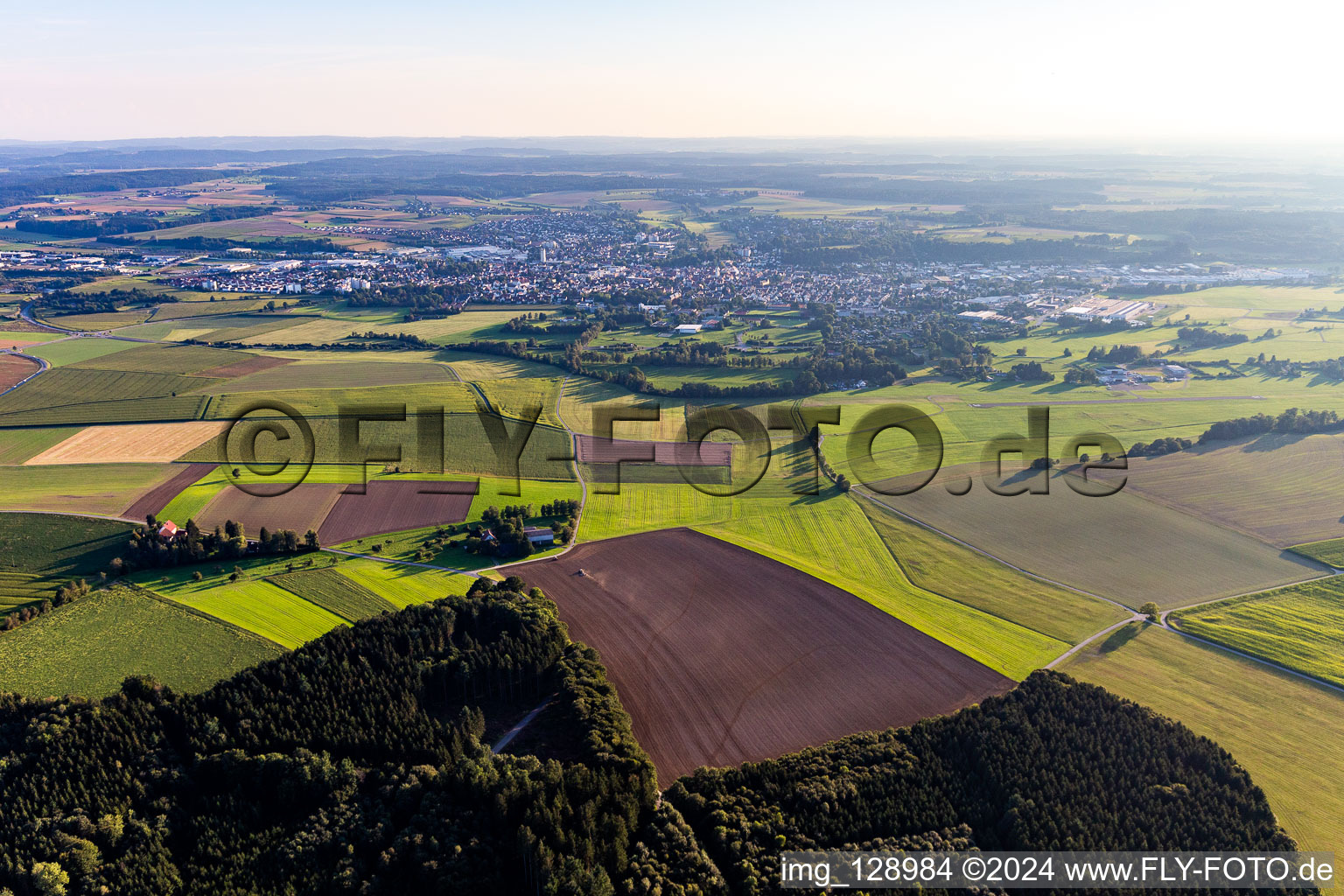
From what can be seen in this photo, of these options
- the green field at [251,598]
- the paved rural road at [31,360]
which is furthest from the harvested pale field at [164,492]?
the paved rural road at [31,360]

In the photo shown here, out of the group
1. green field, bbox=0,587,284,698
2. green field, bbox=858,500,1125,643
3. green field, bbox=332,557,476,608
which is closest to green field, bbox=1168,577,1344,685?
green field, bbox=858,500,1125,643

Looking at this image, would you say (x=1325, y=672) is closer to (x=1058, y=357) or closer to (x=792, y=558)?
(x=792, y=558)

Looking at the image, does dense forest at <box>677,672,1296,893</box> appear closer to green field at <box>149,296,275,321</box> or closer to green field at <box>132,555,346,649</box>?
green field at <box>132,555,346,649</box>

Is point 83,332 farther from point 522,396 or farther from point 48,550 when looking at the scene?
point 48,550

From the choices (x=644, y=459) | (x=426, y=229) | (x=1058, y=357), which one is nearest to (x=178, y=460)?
(x=644, y=459)

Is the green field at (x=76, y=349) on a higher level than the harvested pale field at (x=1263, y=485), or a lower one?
higher

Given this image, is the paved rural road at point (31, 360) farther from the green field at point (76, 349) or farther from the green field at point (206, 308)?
the green field at point (206, 308)
